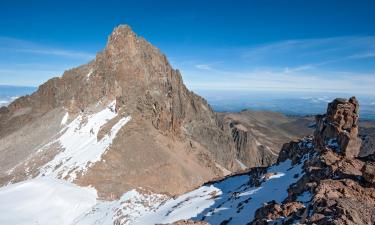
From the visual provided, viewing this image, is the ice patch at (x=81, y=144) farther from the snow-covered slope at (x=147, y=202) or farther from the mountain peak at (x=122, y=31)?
the mountain peak at (x=122, y=31)

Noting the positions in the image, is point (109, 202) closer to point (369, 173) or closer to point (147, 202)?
point (147, 202)

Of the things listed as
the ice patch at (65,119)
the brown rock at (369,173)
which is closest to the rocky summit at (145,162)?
the brown rock at (369,173)

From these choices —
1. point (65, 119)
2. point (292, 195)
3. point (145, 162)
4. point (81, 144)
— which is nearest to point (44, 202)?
point (81, 144)

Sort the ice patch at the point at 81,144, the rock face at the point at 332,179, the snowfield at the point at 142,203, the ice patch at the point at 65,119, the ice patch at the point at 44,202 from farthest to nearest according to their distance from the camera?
the ice patch at the point at 65,119
the ice patch at the point at 81,144
the ice patch at the point at 44,202
the snowfield at the point at 142,203
the rock face at the point at 332,179

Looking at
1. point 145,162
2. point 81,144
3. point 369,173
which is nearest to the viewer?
point 369,173

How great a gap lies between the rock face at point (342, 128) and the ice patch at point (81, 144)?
47306 mm

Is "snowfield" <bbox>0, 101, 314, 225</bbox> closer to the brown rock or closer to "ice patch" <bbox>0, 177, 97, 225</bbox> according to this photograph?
"ice patch" <bbox>0, 177, 97, 225</bbox>

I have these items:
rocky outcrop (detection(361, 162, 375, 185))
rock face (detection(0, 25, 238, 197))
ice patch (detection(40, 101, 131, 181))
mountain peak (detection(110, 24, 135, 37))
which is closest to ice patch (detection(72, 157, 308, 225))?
rocky outcrop (detection(361, 162, 375, 185))

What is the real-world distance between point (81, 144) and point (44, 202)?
24149 millimetres

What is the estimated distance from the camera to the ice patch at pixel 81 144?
8112 centimetres

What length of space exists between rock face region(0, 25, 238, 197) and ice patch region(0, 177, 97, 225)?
15.4 ft

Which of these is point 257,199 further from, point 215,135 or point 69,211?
point 215,135

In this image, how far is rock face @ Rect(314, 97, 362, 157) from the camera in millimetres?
43969

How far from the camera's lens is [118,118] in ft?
316
